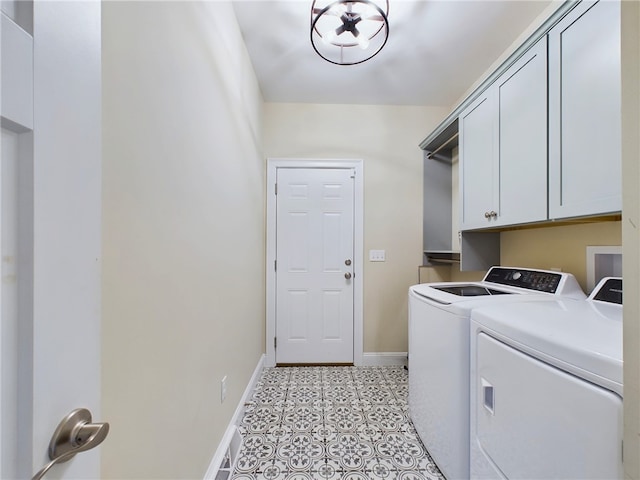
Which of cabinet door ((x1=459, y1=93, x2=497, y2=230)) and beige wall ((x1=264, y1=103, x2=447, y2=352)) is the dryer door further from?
beige wall ((x1=264, y1=103, x2=447, y2=352))

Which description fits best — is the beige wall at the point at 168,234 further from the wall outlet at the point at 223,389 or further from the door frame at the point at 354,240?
the door frame at the point at 354,240

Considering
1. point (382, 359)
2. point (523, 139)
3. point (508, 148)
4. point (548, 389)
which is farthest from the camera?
point (382, 359)

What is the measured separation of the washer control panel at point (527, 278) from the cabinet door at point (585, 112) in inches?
16.1

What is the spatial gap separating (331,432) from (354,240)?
158 centimetres

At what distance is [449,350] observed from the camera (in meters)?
1.26

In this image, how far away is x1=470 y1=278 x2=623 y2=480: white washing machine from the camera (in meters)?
0.65

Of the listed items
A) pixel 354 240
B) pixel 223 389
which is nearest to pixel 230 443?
pixel 223 389

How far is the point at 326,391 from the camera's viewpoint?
7.18ft

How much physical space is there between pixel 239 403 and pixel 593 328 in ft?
6.12

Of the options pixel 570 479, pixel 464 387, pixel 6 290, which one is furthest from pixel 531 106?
pixel 6 290

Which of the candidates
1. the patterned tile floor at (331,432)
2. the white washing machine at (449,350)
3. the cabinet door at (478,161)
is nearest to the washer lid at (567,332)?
the white washing machine at (449,350)

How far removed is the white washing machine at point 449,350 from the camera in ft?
3.93

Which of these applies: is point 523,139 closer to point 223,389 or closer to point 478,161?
point 478,161

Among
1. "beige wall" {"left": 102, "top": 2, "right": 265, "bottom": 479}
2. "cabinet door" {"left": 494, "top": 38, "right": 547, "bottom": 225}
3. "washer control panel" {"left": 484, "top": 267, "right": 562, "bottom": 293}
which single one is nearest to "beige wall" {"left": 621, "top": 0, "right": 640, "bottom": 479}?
"beige wall" {"left": 102, "top": 2, "right": 265, "bottom": 479}
